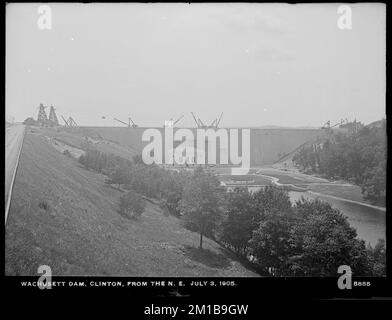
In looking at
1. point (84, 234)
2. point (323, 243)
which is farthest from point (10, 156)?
point (323, 243)

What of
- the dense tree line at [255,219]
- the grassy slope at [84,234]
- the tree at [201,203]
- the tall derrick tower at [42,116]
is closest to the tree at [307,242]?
the dense tree line at [255,219]

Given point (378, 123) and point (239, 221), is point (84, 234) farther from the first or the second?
point (378, 123)

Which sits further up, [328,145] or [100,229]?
[328,145]
